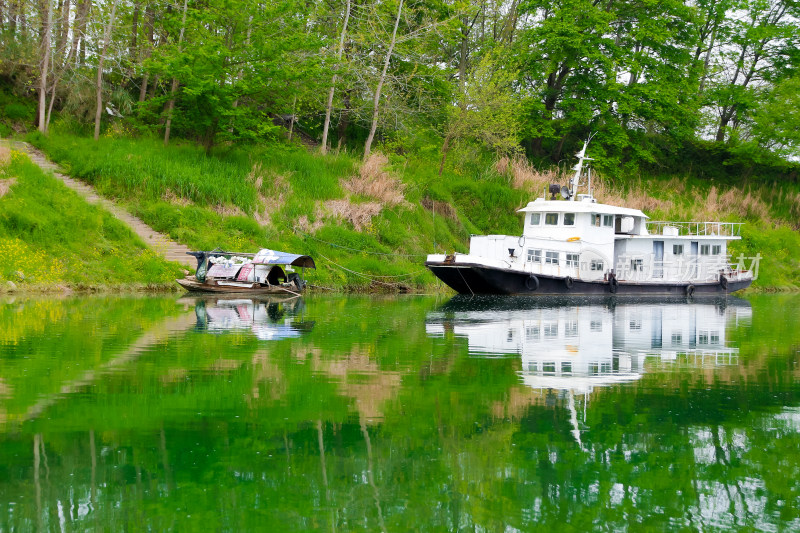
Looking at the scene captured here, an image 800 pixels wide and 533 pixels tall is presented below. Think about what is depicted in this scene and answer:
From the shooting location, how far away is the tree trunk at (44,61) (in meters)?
33.8

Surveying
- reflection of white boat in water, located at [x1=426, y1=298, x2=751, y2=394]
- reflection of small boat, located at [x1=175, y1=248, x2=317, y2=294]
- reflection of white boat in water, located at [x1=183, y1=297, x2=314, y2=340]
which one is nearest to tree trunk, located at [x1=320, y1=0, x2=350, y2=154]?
reflection of small boat, located at [x1=175, y1=248, x2=317, y2=294]

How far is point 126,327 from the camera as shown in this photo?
737 inches

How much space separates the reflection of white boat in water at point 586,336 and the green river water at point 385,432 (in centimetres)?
13

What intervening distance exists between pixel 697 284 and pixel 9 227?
1134 inches

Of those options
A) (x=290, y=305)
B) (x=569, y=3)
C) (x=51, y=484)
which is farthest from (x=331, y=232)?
(x=51, y=484)

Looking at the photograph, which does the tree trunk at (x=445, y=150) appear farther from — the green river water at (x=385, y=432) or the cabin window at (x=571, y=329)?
the green river water at (x=385, y=432)

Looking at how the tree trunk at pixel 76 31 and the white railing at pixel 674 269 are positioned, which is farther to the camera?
the white railing at pixel 674 269

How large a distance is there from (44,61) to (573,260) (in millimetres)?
22470

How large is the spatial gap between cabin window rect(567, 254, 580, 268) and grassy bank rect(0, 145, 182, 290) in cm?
1582

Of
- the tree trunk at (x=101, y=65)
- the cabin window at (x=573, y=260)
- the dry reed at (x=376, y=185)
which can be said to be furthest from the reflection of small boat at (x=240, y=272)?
the cabin window at (x=573, y=260)

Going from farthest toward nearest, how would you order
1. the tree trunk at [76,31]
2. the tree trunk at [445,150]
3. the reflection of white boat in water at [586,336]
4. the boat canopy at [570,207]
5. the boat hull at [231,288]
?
the tree trunk at [445,150], the boat canopy at [570,207], the tree trunk at [76,31], the boat hull at [231,288], the reflection of white boat in water at [586,336]

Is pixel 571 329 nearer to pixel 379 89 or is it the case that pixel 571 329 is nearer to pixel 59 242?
pixel 59 242

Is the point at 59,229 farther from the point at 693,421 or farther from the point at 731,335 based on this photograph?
the point at 693,421

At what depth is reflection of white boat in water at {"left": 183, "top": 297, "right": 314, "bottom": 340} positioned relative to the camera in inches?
759
